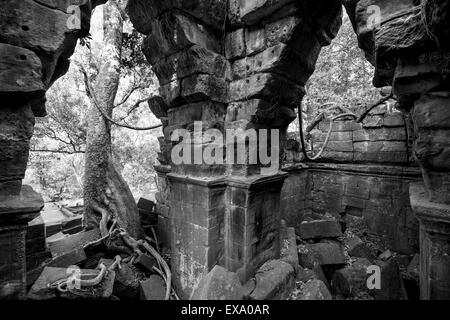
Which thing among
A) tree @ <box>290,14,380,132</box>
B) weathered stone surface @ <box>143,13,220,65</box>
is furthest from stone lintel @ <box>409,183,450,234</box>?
tree @ <box>290,14,380,132</box>

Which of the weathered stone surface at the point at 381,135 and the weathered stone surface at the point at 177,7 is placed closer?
the weathered stone surface at the point at 177,7

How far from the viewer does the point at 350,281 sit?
2977 mm

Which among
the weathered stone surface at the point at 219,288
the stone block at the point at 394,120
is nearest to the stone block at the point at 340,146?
the stone block at the point at 394,120

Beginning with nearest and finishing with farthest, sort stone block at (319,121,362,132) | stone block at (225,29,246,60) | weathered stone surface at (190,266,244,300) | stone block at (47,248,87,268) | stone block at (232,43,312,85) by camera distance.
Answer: weathered stone surface at (190,266,244,300)
stone block at (232,43,312,85)
stone block at (225,29,246,60)
stone block at (47,248,87,268)
stone block at (319,121,362,132)

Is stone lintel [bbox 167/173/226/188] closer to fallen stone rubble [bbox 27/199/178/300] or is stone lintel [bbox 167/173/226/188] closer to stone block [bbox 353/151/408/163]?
fallen stone rubble [bbox 27/199/178/300]

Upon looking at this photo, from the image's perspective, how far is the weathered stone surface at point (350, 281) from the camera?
2.94m

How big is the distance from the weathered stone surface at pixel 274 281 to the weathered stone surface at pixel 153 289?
4.06ft

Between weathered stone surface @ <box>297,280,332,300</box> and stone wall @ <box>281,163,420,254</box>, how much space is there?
2.08m

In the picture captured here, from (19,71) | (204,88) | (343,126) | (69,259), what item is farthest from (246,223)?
(343,126)

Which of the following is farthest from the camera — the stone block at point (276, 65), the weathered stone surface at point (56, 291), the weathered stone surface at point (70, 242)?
the weathered stone surface at point (70, 242)

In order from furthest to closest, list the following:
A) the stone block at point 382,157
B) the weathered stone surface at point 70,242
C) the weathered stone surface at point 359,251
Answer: the stone block at point 382,157 → the weathered stone surface at point 359,251 → the weathered stone surface at point 70,242

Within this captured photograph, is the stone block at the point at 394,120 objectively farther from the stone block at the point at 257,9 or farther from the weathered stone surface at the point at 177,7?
the weathered stone surface at the point at 177,7

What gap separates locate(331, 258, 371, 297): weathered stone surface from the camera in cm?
294
